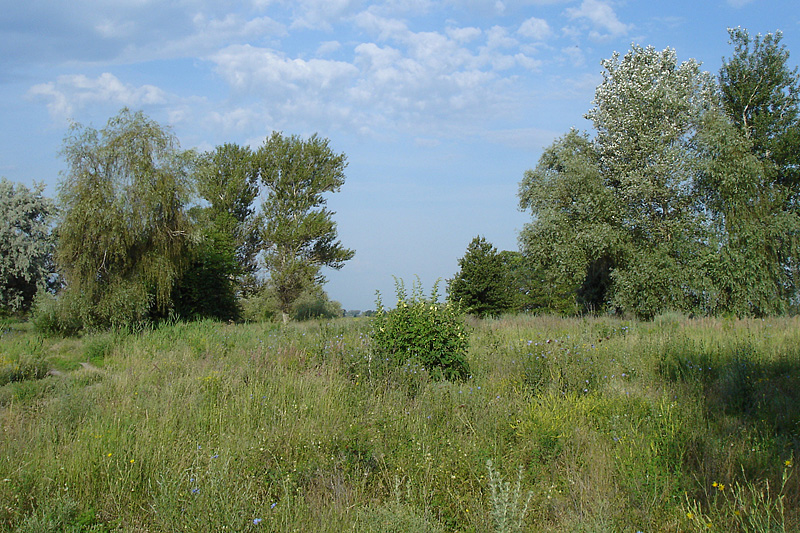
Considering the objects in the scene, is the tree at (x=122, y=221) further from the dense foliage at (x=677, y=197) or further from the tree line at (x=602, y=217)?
the dense foliage at (x=677, y=197)

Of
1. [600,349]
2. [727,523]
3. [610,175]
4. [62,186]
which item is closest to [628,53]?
[610,175]

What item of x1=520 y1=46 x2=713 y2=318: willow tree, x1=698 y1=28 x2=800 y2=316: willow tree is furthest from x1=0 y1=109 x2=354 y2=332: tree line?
x1=698 y1=28 x2=800 y2=316: willow tree

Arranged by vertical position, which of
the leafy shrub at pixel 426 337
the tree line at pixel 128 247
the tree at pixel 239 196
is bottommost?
the leafy shrub at pixel 426 337

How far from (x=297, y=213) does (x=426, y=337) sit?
32578mm

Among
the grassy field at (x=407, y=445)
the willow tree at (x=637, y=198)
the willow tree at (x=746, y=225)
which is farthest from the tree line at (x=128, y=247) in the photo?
the willow tree at (x=746, y=225)

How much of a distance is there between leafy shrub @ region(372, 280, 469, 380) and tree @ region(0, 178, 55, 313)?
20587 millimetres

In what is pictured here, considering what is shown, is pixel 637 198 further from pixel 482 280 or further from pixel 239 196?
pixel 239 196

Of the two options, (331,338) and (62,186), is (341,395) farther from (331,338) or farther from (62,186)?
(62,186)

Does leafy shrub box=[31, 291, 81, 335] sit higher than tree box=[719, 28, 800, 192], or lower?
lower

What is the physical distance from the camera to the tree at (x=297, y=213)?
122 ft

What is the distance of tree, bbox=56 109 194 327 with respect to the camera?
14.7 m

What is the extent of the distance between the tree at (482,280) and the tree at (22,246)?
18.1 metres

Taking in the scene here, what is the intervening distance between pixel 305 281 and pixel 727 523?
34571mm

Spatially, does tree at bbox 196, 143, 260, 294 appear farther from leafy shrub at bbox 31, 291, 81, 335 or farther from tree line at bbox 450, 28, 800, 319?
leafy shrub at bbox 31, 291, 81, 335
